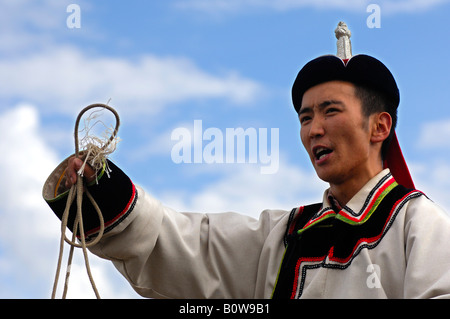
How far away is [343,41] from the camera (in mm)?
3734

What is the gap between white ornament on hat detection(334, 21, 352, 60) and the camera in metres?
3.66

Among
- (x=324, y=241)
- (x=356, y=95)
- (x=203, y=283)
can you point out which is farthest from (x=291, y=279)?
(x=356, y=95)

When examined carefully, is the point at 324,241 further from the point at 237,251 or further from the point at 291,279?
the point at 237,251

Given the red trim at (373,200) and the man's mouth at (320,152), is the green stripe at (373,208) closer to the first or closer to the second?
the red trim at (373,200)

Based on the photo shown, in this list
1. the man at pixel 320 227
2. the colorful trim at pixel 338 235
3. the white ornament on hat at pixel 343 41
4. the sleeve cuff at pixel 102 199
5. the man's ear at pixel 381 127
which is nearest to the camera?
the man at pixel 320 227

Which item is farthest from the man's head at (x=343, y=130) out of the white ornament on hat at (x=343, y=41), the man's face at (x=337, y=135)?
the white ornament on hat at (x=343, y=41)

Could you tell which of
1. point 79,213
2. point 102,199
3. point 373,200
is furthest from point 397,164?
point 79,213

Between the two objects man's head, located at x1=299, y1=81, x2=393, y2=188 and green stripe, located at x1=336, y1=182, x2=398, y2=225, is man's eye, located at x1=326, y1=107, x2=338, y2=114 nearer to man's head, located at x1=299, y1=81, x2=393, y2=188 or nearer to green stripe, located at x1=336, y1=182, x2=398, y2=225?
man's head, located at x1=299, y1=81, x2=393, y2=188

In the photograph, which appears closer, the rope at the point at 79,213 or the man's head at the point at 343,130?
the rope at the point at 79,213

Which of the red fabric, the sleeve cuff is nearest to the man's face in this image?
the red fabric

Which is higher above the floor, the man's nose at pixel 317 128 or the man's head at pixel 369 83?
the man's head at pixel 369 83

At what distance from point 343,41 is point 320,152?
0.72m

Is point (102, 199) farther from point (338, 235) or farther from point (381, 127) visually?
point (381, 127)

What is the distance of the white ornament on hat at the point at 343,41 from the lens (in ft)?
12.0
